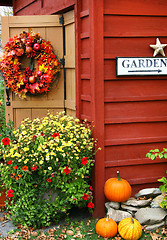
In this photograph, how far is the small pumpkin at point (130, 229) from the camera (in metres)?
3.94

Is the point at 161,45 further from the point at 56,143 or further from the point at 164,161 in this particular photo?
the point at 56,143

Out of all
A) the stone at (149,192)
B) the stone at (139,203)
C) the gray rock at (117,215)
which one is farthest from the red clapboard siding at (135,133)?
the gray rock at (117,215)

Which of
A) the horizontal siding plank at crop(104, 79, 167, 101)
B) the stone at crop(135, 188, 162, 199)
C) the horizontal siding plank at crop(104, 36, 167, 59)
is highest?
the horizontal siding plank at crop(104, 36, 167, 59)

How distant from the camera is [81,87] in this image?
4785 millimetres

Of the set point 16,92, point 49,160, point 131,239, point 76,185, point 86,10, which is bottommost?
point 131,239

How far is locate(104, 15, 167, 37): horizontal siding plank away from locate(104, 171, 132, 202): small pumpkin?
1727 mm

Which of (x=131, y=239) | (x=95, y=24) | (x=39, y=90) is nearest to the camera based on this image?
(x=131, y=239)

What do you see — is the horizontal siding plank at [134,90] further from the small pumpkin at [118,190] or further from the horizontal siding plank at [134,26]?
the small pumpkin at [118,190]

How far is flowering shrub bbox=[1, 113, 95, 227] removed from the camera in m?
4.07

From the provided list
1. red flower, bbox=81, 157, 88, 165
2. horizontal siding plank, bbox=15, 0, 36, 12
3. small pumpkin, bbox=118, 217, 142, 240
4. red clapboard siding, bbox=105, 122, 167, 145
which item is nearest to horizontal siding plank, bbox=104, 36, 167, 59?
red clapboard siding, bbox=105, 122, 167, 145

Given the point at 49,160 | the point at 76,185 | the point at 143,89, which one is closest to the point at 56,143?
the point at 49,160

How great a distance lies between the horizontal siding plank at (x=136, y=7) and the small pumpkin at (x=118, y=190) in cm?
198

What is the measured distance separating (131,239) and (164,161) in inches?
47.2

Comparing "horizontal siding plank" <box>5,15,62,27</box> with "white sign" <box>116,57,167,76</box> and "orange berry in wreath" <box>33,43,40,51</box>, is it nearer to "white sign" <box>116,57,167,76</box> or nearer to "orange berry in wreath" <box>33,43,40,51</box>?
"orange berry in wreath" <box>33,43,40,51</box>
